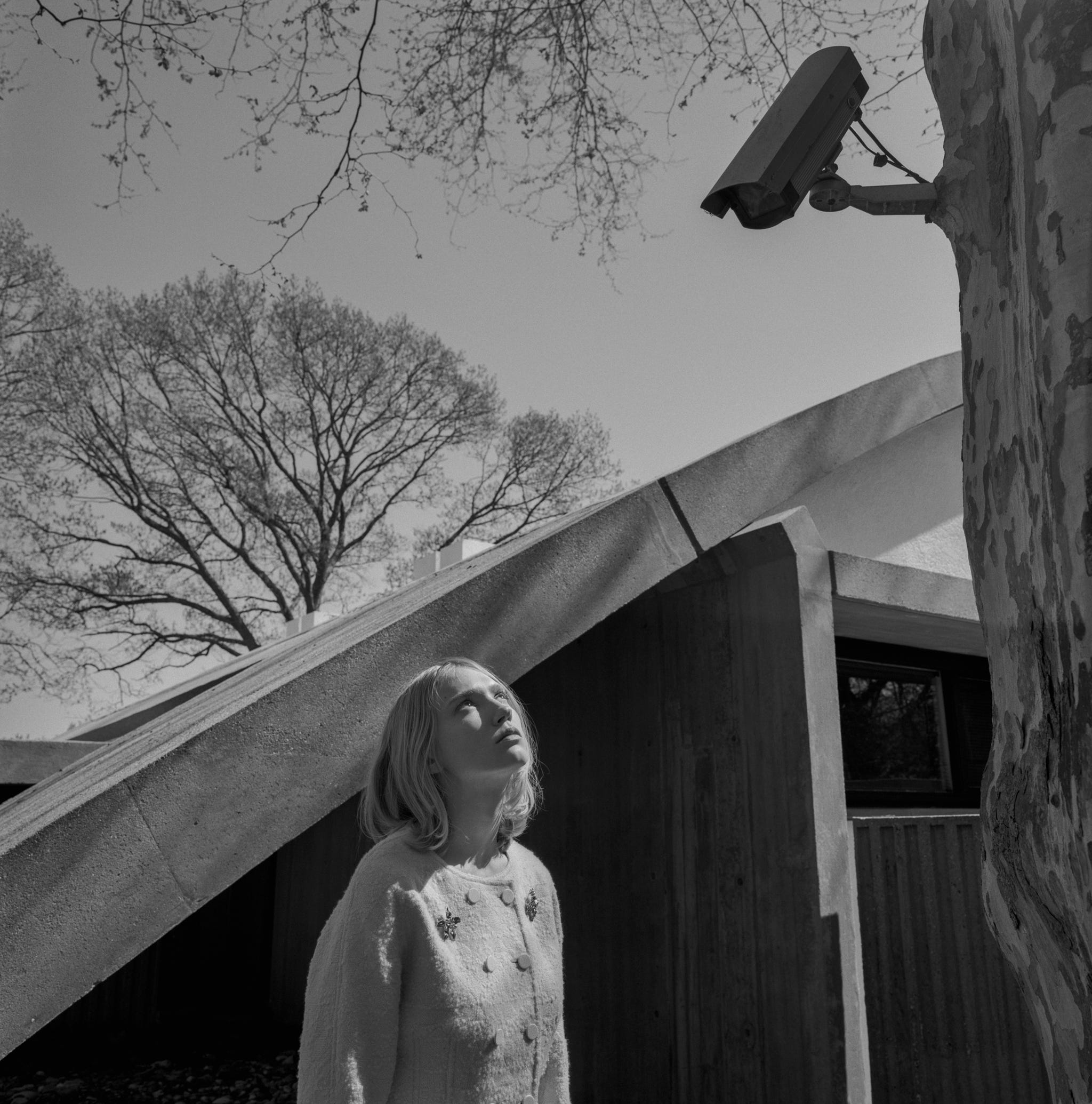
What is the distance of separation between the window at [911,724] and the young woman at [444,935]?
3.64 meters

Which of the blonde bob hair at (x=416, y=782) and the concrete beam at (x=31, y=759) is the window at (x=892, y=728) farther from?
the concrete beam at (x=31, y=759)

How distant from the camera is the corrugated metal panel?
434cm

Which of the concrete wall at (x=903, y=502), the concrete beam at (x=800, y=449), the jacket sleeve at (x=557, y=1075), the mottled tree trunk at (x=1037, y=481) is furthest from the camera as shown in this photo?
the concrete wall at (x=903, y=502)

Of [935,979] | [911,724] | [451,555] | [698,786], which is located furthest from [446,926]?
[451,555]

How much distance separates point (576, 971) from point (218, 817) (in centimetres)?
251

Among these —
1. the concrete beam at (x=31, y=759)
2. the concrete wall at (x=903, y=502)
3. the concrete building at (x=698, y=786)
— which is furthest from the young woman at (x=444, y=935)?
the concrete beam at (x=31, y=759)

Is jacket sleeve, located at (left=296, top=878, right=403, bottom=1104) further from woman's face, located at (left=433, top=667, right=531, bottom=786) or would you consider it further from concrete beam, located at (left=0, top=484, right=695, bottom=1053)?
concrete beam, located at (left=0, top=484, right=695, bottom=1053)

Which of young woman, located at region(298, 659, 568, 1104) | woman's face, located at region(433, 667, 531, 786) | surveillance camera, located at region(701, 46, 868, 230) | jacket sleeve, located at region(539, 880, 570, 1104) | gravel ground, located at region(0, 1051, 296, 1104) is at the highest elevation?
surveillance camera, located at region(701, 46, 868, 230)

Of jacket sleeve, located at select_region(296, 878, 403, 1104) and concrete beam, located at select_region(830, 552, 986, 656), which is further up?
concrete beam, located at select_region(830, 552, 986, 656)

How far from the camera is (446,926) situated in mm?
2109

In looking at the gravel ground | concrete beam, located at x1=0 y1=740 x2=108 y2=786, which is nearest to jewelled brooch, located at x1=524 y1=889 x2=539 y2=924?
the gravel ground

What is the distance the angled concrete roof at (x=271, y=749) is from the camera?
2281mm

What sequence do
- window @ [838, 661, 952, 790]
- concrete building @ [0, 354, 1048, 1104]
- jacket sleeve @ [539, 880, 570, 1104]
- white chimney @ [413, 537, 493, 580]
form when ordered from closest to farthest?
jacket sleeve @ [539, 880, 570, 1104] → concrete building @ [0, 354, 1048, 1104] → window @ [838, 661, 952, 790] → white chimney @ [413, 537, 493, 580]

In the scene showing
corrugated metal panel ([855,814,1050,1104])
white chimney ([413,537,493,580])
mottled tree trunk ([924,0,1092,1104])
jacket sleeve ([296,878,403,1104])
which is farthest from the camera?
white chimney ([413,537,493,580])
